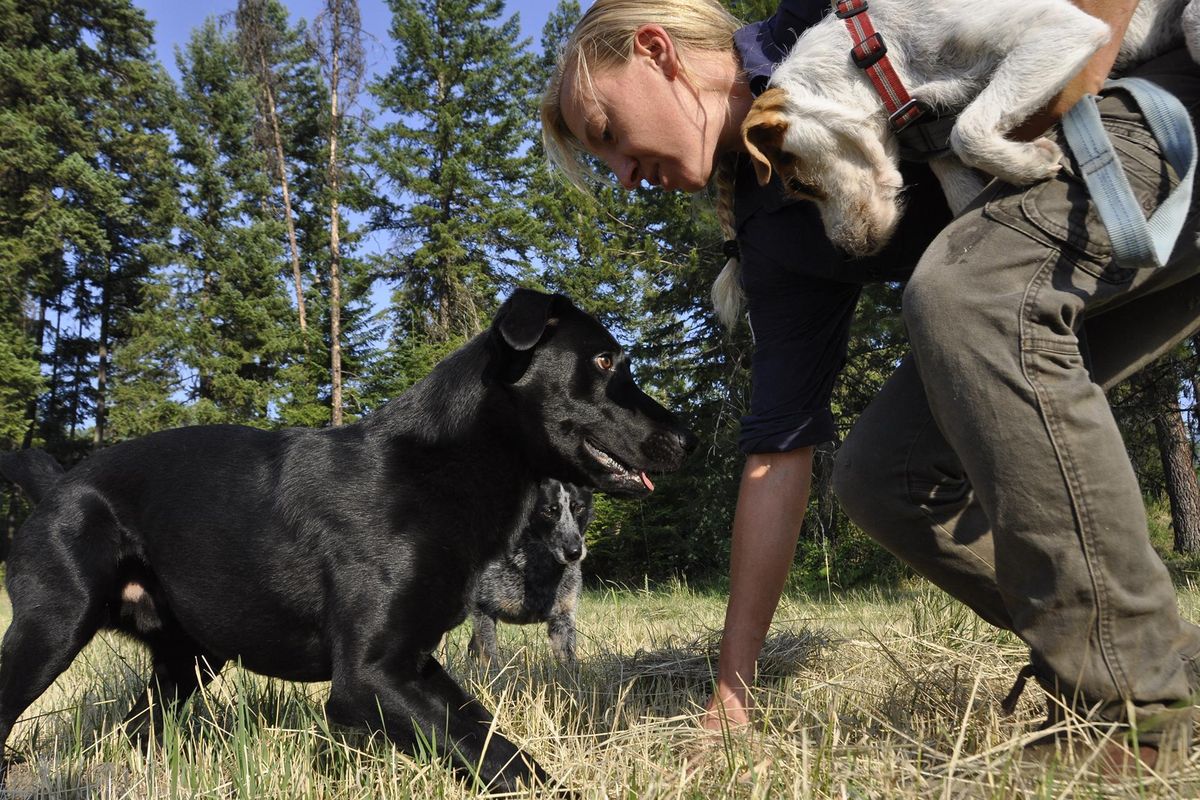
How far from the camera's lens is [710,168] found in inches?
109

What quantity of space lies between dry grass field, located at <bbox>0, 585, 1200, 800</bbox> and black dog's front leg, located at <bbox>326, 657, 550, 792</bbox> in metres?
0.07

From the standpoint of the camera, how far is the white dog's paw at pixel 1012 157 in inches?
71.6

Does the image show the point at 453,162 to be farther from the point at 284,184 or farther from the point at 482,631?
the point at 482,631

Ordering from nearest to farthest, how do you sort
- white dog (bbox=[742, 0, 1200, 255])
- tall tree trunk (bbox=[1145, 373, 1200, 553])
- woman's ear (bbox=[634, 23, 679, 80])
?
1. white dog (bbox=[742, 0, 1200, 255])
2. woman's ear (bbox=[634, 23, 679, 80])
3. tall tree trunk (bbox=[1145, 373, 1200, 553])

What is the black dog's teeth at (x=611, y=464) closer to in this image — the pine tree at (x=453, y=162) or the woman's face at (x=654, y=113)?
the woman's face at (x=654, y=113)

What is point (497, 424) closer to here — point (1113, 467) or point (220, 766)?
point (220, 766)

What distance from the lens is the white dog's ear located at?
6.73 feet

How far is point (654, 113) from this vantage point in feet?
8.74

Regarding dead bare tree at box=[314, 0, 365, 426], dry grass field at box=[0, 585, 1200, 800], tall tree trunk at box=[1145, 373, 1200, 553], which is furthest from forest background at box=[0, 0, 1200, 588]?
dry grass field at box=[0, 585, 1200, 800]

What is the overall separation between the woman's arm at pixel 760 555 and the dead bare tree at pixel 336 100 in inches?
877

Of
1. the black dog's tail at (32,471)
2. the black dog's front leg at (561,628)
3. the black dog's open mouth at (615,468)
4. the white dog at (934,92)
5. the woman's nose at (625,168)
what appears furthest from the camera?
the black dog's front leg at (561,628)

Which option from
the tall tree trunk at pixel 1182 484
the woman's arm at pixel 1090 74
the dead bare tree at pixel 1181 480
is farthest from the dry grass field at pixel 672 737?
the tall tree trunk at pixel 1182 484

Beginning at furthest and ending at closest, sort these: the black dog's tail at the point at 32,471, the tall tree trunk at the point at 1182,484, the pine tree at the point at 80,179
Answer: the pine tree at the point at 80,179 → the tall tree trunk at the point at 1182,484 → the black dog's tail at the point at 32,471

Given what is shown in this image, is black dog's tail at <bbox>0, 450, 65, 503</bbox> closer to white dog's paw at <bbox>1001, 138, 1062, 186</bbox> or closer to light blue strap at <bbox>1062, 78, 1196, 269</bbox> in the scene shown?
white dog's paw at <bbox>1001, 138, 1062, 186</bbox>
